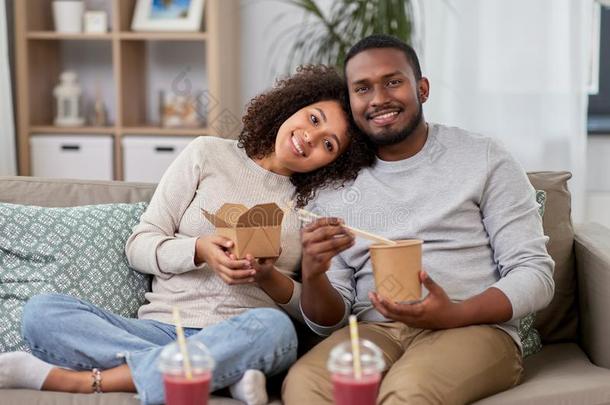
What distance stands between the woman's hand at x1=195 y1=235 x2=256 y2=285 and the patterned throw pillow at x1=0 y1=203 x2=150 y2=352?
0.28 meters

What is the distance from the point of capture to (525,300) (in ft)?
6.43

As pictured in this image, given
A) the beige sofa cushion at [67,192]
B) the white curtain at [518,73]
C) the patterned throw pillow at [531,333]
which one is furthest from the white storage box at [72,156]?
the patterned throw pillow at [531,333]

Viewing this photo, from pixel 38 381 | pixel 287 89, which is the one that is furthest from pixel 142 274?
pixel 287 89

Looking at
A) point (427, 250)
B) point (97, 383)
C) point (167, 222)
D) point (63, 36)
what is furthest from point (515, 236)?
point (63, 36)

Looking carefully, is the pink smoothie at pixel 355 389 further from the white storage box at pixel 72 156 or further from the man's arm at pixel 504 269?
the white storage box at pixel 72 156

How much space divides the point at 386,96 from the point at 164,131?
2016 millimetres

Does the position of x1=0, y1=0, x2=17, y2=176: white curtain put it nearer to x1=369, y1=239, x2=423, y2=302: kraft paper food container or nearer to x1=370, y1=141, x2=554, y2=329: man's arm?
x1=370, y1=141, x2=554, y2=329: man's arm

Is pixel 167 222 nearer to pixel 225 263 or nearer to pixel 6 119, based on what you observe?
pixel 225 263

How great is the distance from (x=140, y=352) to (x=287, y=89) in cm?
77

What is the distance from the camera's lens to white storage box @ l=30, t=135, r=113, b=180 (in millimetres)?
4031

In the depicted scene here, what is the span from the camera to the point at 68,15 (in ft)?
13.5

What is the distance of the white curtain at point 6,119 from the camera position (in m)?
3.96

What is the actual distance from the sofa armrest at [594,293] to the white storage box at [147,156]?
2068 millimetres

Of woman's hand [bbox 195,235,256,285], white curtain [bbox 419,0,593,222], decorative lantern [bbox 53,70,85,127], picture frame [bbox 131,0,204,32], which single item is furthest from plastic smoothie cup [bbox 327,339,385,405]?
decorative lantern [bbox 53,70,85,127]
